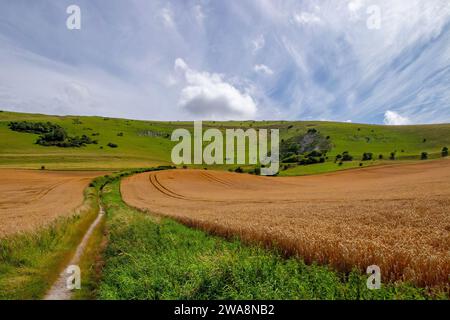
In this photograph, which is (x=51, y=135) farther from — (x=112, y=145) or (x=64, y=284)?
(x=64, y=284)

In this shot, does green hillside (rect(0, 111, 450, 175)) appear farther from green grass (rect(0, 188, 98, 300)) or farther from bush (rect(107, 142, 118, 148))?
green grass (rect(0, 188, 98, 300))

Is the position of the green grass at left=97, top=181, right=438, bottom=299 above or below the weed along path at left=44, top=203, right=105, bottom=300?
above

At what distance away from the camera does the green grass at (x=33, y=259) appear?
8.86 metres

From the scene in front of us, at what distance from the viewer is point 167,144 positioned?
183 meters

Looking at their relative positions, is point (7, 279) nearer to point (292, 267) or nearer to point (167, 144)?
point (292, 267)

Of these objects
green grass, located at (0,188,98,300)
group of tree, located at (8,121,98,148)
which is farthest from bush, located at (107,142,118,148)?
green grass, located at (0,188,98,300)

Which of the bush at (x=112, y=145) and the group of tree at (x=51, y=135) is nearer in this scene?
the group of tree at (x=51, y=135)

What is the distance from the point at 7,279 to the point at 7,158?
388 feet

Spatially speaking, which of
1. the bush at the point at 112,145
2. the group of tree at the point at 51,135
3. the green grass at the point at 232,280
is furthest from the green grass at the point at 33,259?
the bush at the point at 112,145

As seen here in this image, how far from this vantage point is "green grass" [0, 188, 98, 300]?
8859 millimetres

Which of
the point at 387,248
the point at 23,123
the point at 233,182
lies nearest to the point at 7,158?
the point at 23,123

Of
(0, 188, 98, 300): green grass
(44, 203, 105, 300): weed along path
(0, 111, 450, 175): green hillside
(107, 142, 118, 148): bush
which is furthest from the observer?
(107, 142, 118, 148): bush

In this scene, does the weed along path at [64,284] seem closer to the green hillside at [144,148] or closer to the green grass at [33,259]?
the green grass at [33,259]

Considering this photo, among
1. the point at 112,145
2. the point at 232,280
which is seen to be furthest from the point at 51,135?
the point at 232,280
